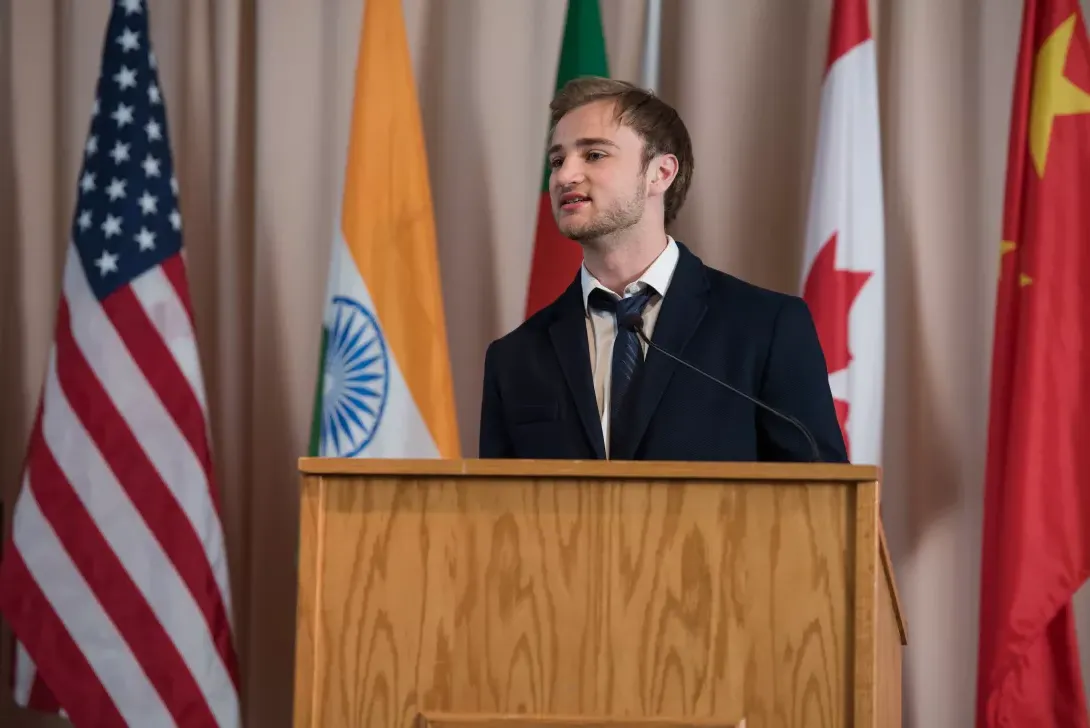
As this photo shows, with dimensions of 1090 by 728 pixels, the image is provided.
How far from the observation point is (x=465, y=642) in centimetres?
149

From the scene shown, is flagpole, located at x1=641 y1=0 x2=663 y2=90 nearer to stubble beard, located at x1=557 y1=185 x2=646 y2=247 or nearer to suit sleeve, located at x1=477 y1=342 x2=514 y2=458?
stubble beard, located at x1=557 y1=185 x2=646 y2=247

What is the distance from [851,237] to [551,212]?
2.81ft

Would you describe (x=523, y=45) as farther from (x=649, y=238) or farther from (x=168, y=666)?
(x=168, y=666)

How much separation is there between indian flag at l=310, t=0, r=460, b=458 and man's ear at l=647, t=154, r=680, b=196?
1.13 m

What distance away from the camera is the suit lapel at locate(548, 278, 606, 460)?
2182 millimetres

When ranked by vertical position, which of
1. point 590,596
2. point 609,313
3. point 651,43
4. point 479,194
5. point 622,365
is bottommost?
point 590,596

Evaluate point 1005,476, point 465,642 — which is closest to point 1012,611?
point 1005,476

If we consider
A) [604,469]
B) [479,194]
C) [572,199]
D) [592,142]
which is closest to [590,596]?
[604,469]

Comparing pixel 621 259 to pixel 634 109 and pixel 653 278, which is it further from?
pixel 634 109

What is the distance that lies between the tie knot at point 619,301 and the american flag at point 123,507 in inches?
62.5

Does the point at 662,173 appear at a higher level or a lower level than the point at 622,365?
higher

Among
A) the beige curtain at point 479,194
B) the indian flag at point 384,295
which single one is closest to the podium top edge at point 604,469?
the indian flag at point 384,295

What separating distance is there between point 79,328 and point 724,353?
211 cm

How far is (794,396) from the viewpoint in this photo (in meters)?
2.27
